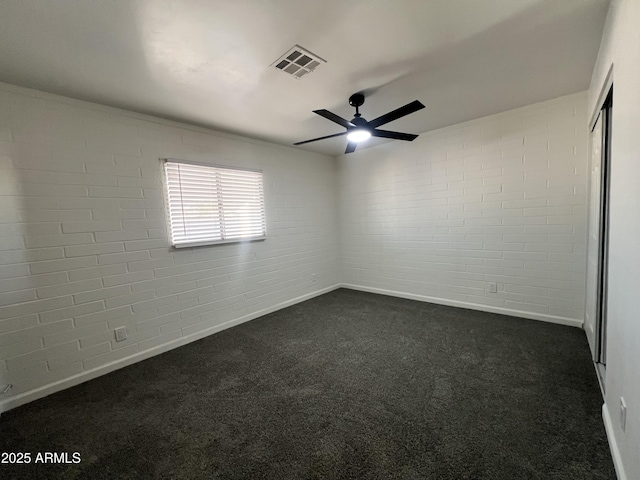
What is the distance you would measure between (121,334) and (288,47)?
10.0 feet

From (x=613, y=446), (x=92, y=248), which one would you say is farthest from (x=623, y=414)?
(x=92, y=248)

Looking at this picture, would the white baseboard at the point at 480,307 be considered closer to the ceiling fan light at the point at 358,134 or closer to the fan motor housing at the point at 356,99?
the ceiling fan light at the point at 358,134

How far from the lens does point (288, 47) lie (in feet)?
6.21

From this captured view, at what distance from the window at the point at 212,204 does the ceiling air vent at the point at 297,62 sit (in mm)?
1718

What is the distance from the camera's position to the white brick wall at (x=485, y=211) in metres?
3.06

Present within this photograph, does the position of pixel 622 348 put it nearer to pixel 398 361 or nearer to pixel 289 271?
pixel 398 361

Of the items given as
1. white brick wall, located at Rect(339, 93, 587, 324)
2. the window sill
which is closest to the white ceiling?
white brick wall, located at Rect(339, 93, 587, 324)

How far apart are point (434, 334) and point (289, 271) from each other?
7.67ft

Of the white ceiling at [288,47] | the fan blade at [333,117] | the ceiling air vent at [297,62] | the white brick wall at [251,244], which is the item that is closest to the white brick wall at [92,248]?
the white brick wall at [251,244]

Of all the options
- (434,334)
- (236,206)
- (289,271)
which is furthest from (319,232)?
(434,334)

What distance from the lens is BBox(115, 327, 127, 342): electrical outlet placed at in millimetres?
2680

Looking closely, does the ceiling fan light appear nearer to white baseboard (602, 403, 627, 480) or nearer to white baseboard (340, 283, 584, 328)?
white baseboard (602, 403, 627, 480)

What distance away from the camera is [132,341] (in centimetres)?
278

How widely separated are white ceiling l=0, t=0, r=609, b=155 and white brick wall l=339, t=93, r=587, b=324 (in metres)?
0.60
